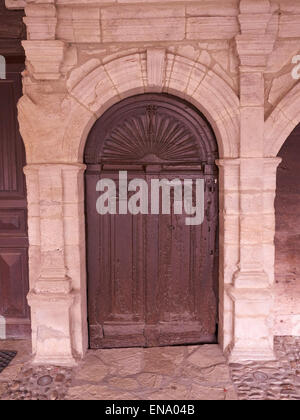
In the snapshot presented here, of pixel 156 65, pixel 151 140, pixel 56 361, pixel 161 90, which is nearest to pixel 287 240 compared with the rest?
pixel 151 140

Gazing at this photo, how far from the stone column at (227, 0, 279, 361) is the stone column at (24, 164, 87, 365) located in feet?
4.88

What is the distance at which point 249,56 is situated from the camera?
3.10 m

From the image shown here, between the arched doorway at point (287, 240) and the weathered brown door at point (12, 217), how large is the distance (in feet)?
8.80

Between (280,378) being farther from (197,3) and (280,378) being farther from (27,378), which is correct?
(197,3)

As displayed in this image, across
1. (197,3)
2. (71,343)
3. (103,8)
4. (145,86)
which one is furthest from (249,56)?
(71,343)

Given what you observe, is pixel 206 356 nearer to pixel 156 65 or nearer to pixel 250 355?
pixel 250 355

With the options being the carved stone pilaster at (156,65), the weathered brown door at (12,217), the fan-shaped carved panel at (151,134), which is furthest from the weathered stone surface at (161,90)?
the weathered brown door at (12,217)

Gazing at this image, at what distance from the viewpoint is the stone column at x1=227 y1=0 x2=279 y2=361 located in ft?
10.1

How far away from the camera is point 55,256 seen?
10.8 feet

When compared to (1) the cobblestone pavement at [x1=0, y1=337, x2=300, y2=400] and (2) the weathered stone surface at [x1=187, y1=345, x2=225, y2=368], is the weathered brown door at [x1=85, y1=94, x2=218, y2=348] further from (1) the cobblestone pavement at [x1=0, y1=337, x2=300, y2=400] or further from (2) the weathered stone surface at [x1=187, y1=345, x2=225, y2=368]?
(1) the cobblestone pavement at [x1=0, y1=337, x2=300, y2=400]

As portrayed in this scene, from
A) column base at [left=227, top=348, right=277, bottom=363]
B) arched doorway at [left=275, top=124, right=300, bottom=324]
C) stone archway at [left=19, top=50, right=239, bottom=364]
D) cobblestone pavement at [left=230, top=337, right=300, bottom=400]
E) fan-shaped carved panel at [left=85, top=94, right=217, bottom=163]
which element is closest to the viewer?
cobblestone pavement at [left=230, top=337, right=300, bottom=400]

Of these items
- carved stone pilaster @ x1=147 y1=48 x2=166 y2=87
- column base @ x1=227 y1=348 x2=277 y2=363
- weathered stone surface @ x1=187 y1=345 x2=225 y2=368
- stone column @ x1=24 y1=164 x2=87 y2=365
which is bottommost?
weathered stone surface @ x1=187 y1=345 x2=225 y2=368

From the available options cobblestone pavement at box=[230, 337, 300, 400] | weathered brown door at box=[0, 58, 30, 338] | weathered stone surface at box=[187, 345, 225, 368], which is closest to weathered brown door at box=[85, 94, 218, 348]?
weathered stone surface at box=[187, 345, 225, 368]

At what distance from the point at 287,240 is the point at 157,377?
1.94 meters
